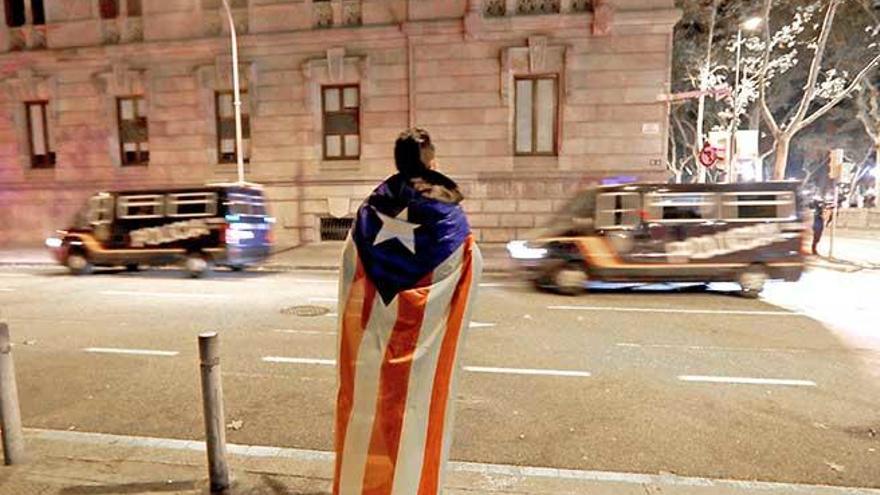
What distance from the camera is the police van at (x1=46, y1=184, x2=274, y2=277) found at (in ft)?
40.0

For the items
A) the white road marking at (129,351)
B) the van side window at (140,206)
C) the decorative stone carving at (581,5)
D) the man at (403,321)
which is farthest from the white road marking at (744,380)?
the decorative stone carving at (581,5)

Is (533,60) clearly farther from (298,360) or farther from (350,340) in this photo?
(350,340)

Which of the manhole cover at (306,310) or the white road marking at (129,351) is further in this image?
the manhole cover at (306,310)

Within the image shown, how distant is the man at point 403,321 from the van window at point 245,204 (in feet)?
34.5

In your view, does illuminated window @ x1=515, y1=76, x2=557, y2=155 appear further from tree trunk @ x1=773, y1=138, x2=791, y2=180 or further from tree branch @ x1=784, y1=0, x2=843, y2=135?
tree trunk @ x1=773, y1=138, x2=791, y2=180

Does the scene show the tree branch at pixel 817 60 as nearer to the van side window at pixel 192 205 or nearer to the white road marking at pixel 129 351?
the van side window at pixel 192 205

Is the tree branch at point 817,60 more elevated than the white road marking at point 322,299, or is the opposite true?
the tree branch at point 817,60

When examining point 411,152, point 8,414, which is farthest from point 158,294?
point 411,152

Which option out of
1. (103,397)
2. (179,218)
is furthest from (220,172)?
(103,397)

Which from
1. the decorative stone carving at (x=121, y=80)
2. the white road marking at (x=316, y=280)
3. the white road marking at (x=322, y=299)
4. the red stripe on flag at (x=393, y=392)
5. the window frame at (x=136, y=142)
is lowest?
the white road marking at (x=316, y=280)

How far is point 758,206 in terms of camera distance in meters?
9.88

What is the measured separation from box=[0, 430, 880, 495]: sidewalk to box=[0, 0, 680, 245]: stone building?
48.6 ft

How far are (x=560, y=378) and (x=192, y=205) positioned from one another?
970cm

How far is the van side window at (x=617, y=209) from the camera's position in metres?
9.88
